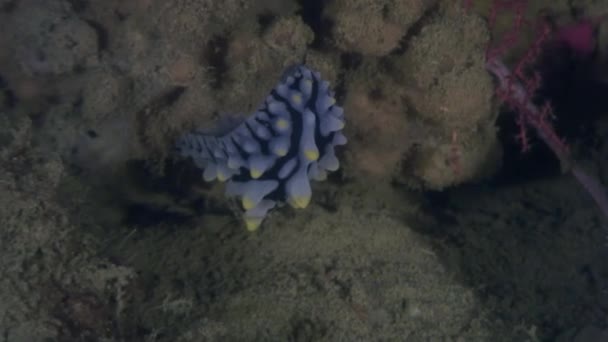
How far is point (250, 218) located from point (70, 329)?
4.14 ft

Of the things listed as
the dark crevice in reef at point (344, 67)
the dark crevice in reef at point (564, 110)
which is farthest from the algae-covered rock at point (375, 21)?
the dark crevice in reef at point (564, 110)

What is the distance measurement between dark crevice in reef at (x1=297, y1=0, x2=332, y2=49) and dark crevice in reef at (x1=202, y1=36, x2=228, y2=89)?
0.73m

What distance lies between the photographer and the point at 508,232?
16.2 ft

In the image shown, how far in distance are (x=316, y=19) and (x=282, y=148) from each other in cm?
153

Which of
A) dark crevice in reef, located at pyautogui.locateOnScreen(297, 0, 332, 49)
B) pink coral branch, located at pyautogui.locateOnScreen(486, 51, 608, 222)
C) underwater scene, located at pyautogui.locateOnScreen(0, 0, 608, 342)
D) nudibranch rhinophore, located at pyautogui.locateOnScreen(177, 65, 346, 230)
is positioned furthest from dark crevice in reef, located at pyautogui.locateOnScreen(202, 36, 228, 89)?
pink coral branch, located at pyautogui.locateOnScreen(486, 51, 608, 222)

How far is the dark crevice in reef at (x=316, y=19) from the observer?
4285mm

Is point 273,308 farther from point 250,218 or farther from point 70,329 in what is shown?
point 70,329

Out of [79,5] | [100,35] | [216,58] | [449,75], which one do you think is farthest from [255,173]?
[79,5]

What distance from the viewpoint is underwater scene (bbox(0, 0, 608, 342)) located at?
11.4 ft

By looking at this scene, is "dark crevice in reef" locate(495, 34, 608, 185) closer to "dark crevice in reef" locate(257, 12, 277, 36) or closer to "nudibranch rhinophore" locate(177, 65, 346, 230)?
"nudibranch rhinophore" locate(177, 65, 346, 230)

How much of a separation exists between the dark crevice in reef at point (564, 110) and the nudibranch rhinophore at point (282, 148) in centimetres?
212

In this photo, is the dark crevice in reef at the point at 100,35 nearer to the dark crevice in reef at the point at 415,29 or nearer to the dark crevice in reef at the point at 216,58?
the dark crevice in reef at the point at 216,58

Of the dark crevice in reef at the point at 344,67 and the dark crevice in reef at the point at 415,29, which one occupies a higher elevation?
the dark crevice in reef at the point at 415,29

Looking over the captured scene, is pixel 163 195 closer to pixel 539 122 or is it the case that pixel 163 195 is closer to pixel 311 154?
pixel 311 154
